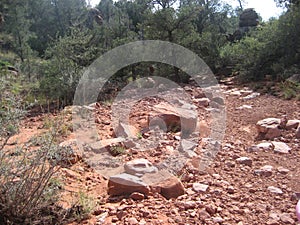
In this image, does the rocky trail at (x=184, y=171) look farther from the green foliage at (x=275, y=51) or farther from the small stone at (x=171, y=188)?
the green foliage at (x=275, y=51)

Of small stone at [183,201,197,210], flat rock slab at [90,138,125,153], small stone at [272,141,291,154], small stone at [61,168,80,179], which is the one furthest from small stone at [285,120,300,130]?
small stone at [61,168,80,179]

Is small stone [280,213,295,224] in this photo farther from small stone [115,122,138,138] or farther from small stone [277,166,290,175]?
small stone [115,122,138,138]

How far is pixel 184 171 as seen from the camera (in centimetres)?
238

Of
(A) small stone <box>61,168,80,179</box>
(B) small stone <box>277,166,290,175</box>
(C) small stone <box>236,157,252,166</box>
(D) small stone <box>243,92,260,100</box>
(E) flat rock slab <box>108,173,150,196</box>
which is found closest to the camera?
(E) flat rock slab <box>108,173,150,196</box>

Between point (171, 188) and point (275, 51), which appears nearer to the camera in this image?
point (171, 188)

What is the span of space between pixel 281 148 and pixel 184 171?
3.40 ft

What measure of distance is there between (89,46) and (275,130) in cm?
379

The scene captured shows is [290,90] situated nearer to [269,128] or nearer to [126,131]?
[269,128]

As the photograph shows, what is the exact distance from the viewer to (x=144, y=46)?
6.00 metres

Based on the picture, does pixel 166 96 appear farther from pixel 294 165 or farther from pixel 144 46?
pixel 294 165

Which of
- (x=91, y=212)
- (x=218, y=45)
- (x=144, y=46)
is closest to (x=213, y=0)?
(x=218, y=45)

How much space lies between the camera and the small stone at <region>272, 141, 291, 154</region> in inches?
109

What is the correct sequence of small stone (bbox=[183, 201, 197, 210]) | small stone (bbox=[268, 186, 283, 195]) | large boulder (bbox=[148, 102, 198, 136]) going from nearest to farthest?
small stone (bbox=[183, 201, 197, 210]) < small stone (bbox=[268, 186, 283, 195]) < large boulder (bbox=[148, 102, 198, 136])

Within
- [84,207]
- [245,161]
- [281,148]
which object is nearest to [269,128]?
[281,148]
